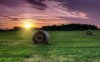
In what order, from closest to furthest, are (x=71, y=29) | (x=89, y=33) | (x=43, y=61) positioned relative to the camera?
(x=43, y=61) → (x=89, y=33) → (x=71, y=29)

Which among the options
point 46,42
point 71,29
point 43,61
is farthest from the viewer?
point 71,29

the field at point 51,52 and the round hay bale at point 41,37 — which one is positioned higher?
the round hay bale at point 41,37

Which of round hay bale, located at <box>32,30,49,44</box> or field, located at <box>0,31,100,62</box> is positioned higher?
round hay bale, located at <box>32,30,49,44</box>

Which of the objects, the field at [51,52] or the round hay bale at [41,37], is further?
the round hay bale at [41,37]

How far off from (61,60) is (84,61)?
3.84 feet

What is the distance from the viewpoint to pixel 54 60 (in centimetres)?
1286

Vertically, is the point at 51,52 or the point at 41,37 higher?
the point at 41,37

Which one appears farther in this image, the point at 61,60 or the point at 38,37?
the point at 38,37

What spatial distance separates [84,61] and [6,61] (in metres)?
3.91

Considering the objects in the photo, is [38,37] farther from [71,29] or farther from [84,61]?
[71,29]

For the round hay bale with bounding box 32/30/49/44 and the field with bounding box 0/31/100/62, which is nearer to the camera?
the field with bounding box 0/31/100/62

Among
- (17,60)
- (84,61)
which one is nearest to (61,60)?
(84,61)

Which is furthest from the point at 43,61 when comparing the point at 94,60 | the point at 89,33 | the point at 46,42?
the point at 89,33

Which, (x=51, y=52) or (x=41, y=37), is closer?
(x=51, y=52)
